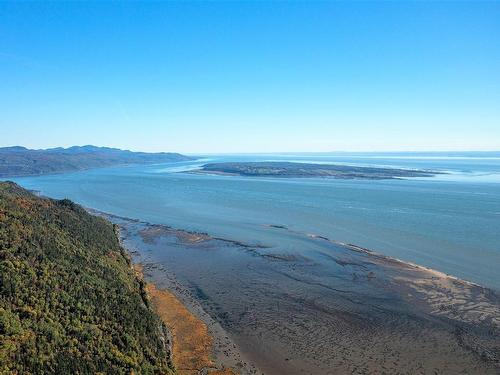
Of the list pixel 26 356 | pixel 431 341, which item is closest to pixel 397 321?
pixel 431 341

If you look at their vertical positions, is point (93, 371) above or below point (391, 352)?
above

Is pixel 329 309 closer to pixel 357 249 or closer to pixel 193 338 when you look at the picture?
pixel 193 338

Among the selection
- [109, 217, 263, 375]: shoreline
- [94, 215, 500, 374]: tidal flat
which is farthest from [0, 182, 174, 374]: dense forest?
[94, 215, 500, 374]: tidal flat

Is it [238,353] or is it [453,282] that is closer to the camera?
[238,353]

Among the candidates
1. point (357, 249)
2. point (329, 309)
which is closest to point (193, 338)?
point (329, 309)

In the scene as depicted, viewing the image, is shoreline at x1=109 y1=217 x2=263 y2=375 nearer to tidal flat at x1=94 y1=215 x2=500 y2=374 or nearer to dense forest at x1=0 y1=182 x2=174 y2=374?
tidal flat at x1=94 y1=215 x2=500 y2=374

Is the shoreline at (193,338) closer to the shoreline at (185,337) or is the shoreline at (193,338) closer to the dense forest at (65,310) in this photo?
the shoreline at (185,337)

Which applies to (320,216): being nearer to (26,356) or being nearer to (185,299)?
(185,299)
